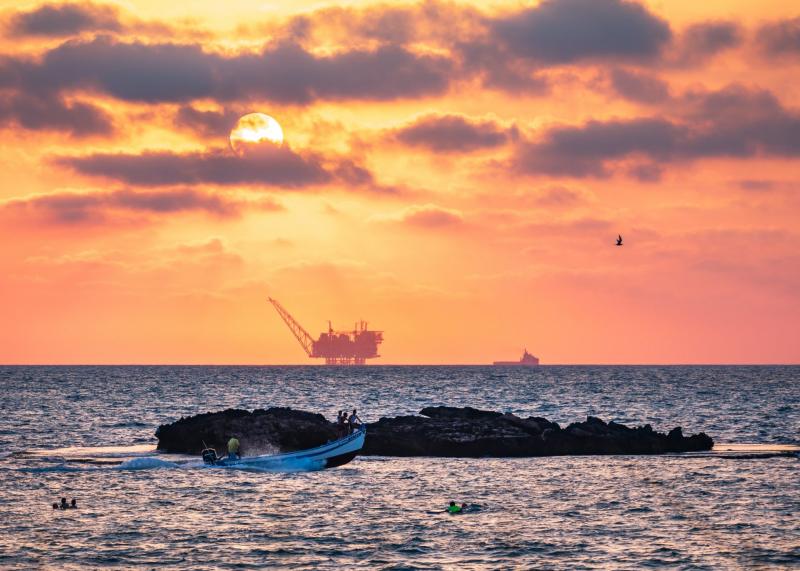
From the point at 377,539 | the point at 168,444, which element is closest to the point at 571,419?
the point at 168,444

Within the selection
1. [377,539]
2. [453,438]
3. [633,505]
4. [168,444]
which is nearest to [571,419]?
[453,438]

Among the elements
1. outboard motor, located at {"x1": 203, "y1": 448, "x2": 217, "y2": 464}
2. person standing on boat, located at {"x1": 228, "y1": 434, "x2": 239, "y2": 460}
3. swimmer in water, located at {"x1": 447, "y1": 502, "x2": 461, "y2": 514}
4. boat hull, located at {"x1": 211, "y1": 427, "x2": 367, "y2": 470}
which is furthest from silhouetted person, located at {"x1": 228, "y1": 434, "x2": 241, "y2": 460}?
swimmer in water, located at {"x1": 447, "y1": 502, "x2": 461, "y2": 514}

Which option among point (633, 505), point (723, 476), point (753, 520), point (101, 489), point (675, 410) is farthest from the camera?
point (675, 410)

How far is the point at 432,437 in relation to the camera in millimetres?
76625

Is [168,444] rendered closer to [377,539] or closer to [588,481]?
[588,481]

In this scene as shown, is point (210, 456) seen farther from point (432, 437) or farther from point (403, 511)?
point (403, 511)

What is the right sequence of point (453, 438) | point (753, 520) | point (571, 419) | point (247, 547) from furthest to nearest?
point (571, 419)
point (453, 438)
point (753, 520)
point (247, 547)

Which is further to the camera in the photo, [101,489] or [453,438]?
[453,438]

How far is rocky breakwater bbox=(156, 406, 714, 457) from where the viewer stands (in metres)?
74.0

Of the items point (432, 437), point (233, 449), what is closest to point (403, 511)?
point (233, 449)

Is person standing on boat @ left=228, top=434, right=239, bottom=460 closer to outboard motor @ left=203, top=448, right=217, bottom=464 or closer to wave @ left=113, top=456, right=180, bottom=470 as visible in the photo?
outboard motor @ left=203, top=448, right=217, bottom=464

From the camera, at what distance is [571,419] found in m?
119

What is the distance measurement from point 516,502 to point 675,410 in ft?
296

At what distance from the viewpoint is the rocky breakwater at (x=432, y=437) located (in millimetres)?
74000
